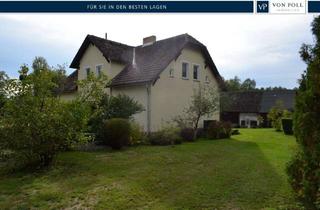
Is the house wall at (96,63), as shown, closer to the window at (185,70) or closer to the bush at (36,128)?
the window at (185,70)

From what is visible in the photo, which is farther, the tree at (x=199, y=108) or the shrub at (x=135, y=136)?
the tree at (x=199, y=108)

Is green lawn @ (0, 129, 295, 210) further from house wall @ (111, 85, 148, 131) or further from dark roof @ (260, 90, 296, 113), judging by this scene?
dark roof @ (260, 90, 296, 113)

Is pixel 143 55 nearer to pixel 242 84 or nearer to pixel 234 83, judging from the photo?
pixel 234 83

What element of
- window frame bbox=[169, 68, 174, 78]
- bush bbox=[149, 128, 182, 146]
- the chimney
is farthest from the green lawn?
the chimney

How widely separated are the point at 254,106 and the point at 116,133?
112ft

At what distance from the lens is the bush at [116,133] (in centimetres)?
1378

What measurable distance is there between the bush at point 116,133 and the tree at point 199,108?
641cm

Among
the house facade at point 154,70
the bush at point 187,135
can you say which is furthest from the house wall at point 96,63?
the bush at point 187,135

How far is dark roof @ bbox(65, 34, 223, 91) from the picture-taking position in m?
20.1

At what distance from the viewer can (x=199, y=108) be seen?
19859 mm

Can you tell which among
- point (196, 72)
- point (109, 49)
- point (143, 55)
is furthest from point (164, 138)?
point (109, 49)

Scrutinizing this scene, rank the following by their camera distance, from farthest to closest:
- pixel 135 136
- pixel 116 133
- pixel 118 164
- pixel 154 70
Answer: pixel 154 70, pixel 135 136, pixel 116 133, pixel 118 164

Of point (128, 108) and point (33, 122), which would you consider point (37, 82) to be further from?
point (128, 108)

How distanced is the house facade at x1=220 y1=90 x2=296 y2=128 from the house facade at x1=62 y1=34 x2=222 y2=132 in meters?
19.3
